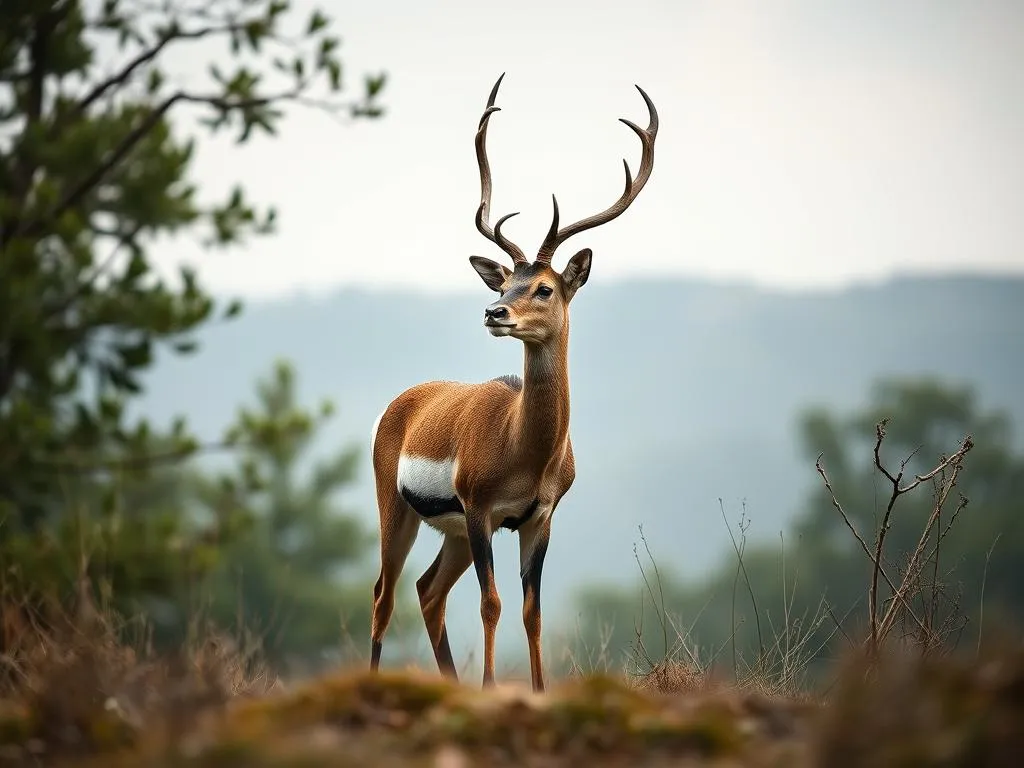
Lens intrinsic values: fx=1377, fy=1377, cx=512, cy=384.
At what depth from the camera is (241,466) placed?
16.4 m

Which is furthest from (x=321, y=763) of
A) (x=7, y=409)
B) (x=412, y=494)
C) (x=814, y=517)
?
(x=814, y=517)

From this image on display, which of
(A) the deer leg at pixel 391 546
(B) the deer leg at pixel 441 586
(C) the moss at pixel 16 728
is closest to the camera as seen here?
(C) the moss at pixel 16 728

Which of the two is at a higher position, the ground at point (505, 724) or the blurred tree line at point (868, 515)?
the ground at point (505, 724)

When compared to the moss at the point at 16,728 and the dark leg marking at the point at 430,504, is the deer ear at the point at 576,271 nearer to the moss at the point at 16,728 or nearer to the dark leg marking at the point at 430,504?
the dark leg marking at the point at 430,504

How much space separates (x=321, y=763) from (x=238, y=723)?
883mm

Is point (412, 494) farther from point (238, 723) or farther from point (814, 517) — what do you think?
point (814, 517)

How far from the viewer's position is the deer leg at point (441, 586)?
28.1 ft

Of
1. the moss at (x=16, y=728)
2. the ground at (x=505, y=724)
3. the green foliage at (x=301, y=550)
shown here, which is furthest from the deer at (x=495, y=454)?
the green foliage at (x=301, y=550)

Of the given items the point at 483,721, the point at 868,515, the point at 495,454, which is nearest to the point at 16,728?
the point at 483,721

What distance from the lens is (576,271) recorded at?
794 cm

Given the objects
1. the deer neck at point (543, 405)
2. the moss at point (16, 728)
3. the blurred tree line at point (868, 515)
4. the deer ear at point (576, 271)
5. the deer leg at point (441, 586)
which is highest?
A: the deer ear at point (576, 271)

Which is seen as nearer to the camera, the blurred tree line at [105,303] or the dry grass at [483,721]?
the dry grass at [483,721]

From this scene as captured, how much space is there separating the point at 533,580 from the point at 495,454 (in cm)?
74

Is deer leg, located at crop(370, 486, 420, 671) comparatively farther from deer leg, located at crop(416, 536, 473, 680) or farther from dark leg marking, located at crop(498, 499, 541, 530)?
dark leg marking, located at crop(498, 499, 541, 530)
